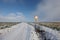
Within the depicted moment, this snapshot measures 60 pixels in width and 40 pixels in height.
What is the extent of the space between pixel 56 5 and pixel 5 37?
1675 mm

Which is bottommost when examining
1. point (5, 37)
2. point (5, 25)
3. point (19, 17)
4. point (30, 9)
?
point (5, 37)

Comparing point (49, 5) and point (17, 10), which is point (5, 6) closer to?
point (17, 10)

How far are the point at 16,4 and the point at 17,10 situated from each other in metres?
0.17

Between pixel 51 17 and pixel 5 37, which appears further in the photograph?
Answer: pixel 51 17

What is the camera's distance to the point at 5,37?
329 centimetres

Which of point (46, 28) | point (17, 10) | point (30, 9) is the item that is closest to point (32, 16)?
point (30, 9)

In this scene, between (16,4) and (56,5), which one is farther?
(56,5)

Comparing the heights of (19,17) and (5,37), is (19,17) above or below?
above

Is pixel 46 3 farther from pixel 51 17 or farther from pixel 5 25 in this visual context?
pixel 5 25

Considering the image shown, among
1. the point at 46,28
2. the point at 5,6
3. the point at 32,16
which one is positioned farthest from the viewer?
the point at 46,28

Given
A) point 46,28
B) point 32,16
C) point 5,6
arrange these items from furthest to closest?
point 46,28, point 32,16, point 5,6

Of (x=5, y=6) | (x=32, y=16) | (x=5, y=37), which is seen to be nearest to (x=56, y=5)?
(x=32, y=16)

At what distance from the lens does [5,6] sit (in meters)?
3.26

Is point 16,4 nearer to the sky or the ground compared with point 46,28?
nearer to the sky
